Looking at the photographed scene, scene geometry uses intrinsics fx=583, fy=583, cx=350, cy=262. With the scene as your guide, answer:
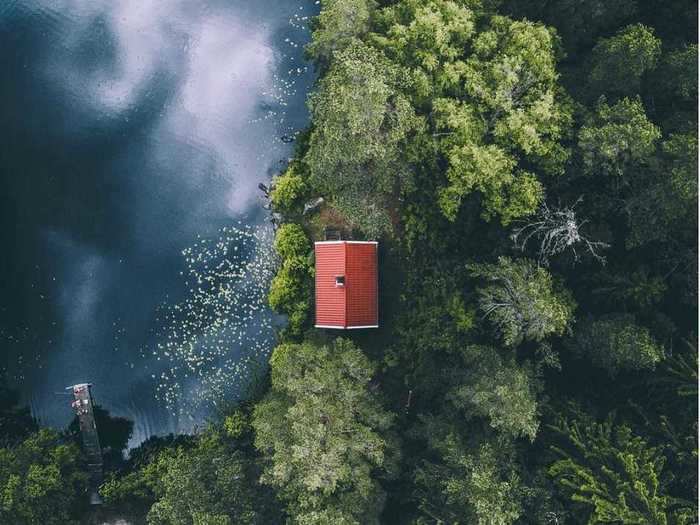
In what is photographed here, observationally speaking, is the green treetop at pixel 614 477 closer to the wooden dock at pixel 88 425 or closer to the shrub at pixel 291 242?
the shrub at pixel 291 242

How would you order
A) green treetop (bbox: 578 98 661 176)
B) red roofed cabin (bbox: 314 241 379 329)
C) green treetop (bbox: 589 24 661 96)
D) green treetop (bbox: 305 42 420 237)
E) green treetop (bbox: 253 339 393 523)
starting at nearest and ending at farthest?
green treetop (bbox: 578 98 661 176) → green treetop (bbox: 589 24 661 96) → green treetop (bbox: 305 42 420 237) → green treetop (bbox: 253 339 393 523) → red roofed cabin (bbox: 314 241 379 329)

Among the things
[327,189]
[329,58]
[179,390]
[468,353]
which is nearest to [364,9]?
[329,58]

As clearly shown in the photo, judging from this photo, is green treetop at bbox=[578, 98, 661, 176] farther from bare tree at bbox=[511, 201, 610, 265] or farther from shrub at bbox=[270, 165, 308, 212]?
shrub at bbox=[270, 165, 308, 212]

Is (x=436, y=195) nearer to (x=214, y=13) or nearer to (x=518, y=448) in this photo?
(x=518, y=448)

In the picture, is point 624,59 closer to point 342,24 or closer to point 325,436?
point 342,24

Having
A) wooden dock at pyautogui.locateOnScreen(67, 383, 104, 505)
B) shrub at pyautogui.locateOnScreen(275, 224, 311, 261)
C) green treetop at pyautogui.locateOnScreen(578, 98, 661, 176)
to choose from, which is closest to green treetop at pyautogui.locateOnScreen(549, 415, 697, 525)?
green treetop at pyautogui.locateOnScreen(578, 98, 661, 176)

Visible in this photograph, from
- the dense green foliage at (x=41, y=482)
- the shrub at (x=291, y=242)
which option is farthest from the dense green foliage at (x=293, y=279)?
the dense green foliage at (x=41, y=482)

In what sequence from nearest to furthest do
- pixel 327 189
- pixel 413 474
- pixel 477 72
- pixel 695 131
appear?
pixel 695 131, pixel 477 72, pixel 413 474, pixel 327 189

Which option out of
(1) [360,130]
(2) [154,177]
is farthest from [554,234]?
(2) [154,177]
